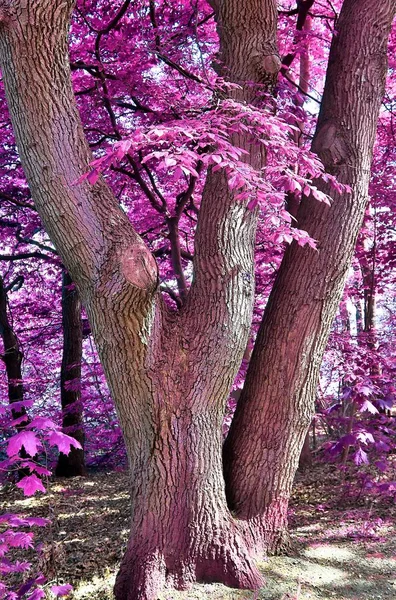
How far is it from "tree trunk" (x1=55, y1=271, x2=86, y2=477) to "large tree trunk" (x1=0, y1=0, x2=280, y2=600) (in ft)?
13.9

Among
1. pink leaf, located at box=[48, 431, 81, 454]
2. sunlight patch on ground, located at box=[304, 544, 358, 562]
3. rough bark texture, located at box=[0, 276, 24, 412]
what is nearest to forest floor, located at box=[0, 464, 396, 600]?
sunlight patch on ground, located at box=[304, 544, 358, 562]

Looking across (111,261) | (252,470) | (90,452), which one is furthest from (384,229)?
(90,452)

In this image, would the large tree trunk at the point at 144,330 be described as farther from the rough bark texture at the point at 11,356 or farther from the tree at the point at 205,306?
the rough bark texture at the point at 11,356

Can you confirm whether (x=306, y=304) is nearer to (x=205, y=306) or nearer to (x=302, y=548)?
(x=205, y=306)

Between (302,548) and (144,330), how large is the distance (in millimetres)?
1832

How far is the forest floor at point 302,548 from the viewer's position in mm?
2705

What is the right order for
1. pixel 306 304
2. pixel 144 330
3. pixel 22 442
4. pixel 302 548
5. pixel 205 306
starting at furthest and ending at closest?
pixel 302 548 < pixel 306 304 < pixel 205 306 < pixel 144 330 < pixel 22 442

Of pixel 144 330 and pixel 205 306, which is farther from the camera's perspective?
pixel 205 306

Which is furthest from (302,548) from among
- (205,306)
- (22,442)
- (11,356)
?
(11,356)

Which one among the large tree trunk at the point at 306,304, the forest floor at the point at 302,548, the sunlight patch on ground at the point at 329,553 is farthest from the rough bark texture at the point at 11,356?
the sunlight patch on ground at the point at 329,553

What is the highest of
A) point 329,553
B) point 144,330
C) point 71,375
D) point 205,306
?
point 205,306

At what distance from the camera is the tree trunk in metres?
6.85

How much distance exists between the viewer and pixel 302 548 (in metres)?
3.23

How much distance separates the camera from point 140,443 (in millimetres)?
2684
